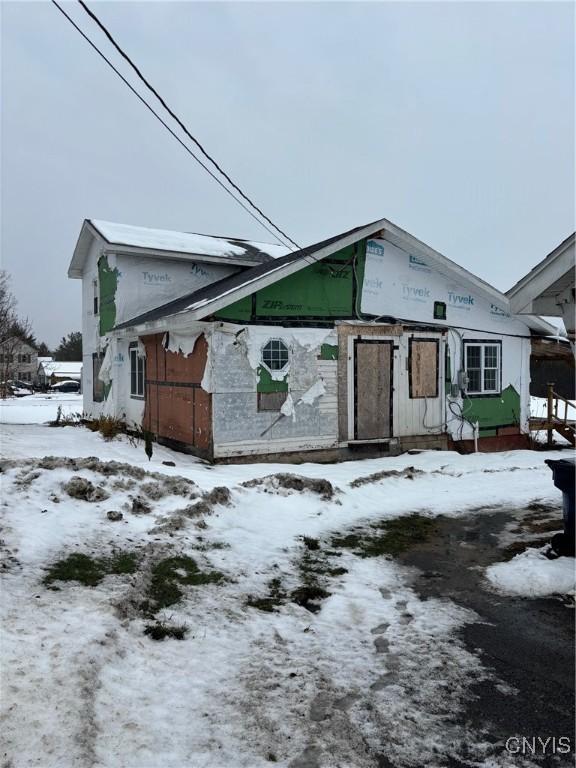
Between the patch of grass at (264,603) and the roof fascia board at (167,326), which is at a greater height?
the roof fascia board at (167,326)

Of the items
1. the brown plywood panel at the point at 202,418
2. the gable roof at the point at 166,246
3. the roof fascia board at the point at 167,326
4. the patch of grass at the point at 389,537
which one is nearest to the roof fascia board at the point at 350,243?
the roof fascia board at the point at 167,326

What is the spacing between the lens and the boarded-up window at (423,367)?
12.7 m

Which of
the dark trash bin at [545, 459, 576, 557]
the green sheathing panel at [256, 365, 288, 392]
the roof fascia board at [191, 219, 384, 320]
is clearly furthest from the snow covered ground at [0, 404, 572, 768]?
the green sheathing panel at [256, 365, 288, 392]

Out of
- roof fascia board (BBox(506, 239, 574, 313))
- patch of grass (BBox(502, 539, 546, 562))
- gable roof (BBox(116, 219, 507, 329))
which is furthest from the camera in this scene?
gable roof (BBox(116, 219, 507, 329))

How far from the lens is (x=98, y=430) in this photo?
43.0 ft

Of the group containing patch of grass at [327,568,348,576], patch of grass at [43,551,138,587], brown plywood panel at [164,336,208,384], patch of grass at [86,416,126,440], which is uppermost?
brown plywood panel at [164,336,208,384]

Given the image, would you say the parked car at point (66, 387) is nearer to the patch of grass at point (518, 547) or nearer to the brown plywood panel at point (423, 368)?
the brown plywood panel at point (423, 368)

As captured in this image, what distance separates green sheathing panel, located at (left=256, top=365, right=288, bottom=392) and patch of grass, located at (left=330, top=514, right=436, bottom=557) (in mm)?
4422

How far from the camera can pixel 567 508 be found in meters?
5.43

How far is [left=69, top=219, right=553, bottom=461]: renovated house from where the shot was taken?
10766 mm

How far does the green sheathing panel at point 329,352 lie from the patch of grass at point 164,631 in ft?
26.8

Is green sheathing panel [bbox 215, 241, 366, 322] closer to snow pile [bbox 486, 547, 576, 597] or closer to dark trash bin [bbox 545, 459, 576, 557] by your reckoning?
dark trash bin [bbox 545, 459, 576, 557]

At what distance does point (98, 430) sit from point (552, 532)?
1006 centimetres

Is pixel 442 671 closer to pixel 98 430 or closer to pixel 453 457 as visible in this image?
pixel 453 457
